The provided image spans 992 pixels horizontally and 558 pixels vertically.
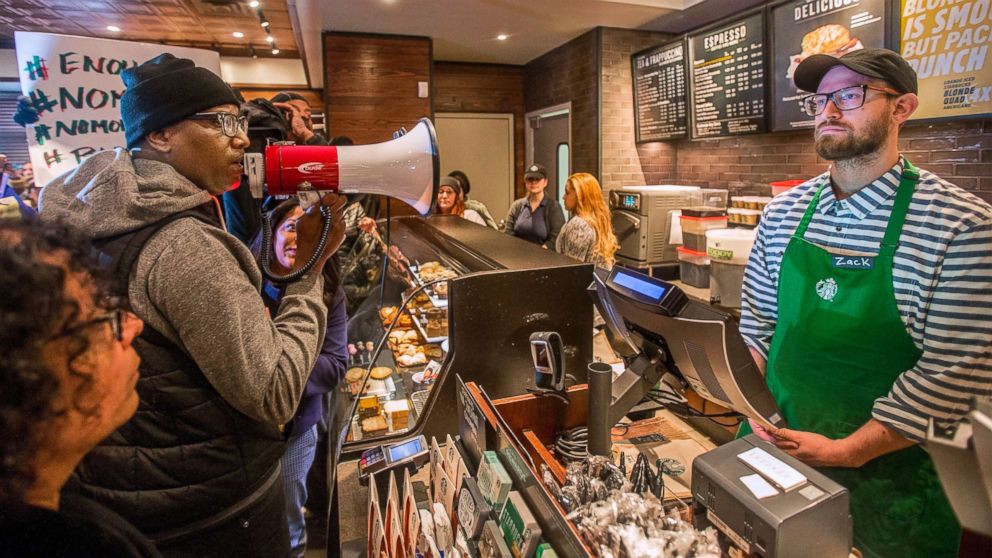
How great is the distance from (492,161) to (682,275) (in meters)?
3.52

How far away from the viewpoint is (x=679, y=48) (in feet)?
14.2

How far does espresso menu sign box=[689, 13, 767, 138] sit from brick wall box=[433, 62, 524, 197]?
9.25 feet

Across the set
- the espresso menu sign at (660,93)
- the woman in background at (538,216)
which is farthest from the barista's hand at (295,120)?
the espresso menu sign at (660,93)

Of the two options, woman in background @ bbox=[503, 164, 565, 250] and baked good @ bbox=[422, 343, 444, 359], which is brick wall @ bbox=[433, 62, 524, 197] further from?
baked good @ bbox=[422, 343, 444, 359]

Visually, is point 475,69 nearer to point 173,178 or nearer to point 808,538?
point 173,178

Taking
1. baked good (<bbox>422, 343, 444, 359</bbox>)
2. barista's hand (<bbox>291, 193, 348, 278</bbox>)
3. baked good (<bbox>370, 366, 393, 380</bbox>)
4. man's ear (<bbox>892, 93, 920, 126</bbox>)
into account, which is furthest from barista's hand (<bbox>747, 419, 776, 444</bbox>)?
baked good (<bbox>370, 366, 393, 380</bbox>)

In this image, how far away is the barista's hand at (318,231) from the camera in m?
1.25

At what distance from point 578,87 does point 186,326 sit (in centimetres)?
498

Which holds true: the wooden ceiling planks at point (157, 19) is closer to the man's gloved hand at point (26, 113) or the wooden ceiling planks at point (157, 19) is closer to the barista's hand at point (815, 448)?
the man's gloved hand at point (26, 113)

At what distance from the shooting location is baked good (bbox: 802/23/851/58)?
3.05 m

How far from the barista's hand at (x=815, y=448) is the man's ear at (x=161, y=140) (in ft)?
4.66

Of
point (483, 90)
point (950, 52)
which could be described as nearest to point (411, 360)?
point (950, 52)

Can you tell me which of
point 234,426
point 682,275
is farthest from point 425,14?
point 234,426

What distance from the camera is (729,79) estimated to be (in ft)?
12.9
